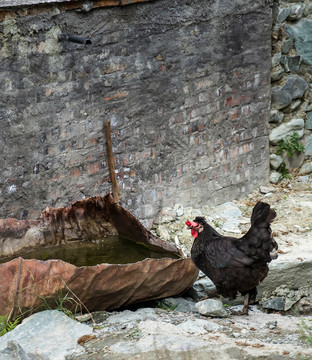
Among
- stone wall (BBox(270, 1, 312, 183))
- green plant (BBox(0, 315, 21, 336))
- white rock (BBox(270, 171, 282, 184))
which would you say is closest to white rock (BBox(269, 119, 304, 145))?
stone wall (BBox(270, 1, 312, 183))

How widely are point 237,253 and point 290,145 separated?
274 centimetres

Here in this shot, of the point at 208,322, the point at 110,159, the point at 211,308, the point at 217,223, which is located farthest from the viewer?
the point at 217,223

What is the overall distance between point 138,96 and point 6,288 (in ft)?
7.87

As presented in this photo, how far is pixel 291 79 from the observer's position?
7238 mm

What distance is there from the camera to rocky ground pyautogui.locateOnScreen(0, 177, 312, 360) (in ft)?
12.5

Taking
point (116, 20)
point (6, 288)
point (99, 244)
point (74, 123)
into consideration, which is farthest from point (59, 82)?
point (6, 288)


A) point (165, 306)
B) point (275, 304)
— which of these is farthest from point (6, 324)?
point (275, 304)

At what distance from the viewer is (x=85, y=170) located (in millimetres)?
5789

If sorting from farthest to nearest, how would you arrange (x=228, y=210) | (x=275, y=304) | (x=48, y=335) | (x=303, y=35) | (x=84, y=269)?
(x=303, y=35) < (x=228, y=210) < (x=275, y=304) < (x=84, y=269) < (x=48, y=335)

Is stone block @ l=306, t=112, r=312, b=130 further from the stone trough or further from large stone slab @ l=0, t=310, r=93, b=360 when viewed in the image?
large stone slab @ l=0, t=310, r=93, b=360

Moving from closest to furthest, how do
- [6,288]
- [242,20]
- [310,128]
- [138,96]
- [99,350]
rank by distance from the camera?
[99,350] → [6,288] → [138,96] → [242,20] → [310,128]

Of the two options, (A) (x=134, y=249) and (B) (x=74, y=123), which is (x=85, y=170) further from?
(A) (x=134, y=249)

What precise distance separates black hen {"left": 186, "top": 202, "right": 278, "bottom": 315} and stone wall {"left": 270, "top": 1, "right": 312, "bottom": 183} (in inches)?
101

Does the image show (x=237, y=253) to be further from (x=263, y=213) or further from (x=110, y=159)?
(x=110, y=159)
